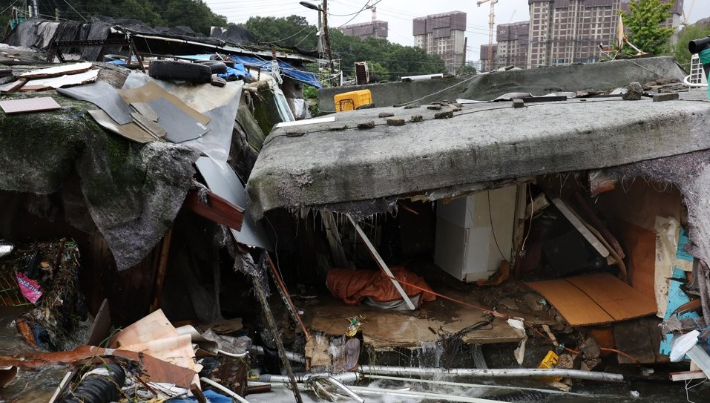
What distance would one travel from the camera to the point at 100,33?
1848 cm

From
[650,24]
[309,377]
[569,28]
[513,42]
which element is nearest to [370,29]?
[513,42]

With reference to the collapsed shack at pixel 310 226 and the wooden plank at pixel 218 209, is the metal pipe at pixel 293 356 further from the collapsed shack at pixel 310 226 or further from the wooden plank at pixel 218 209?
the wooden plank at pixel 218 209

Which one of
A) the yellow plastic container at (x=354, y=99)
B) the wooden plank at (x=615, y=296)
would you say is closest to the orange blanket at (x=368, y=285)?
the wooden plank at (x=615, y=296)

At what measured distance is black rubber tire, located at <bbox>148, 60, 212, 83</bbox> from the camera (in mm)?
7051

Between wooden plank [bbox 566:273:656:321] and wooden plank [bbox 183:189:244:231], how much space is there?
4.66m

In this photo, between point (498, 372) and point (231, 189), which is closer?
point (231, 189)

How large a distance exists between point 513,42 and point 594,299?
65.8 meters

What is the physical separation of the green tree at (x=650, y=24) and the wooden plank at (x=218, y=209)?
2238cm

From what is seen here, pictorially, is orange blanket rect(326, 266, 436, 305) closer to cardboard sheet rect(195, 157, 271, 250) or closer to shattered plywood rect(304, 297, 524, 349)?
shattered plywood rect(304, 297, 524, 349)

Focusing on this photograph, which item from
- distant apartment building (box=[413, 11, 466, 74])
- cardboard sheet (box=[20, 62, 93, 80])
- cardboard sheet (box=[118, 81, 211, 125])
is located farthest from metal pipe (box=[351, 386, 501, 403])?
distant apartment building (box=[413, 11, 466, 74])

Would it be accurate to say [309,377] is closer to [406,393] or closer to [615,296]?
[406,393]

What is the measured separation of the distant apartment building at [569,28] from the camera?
5059 cm

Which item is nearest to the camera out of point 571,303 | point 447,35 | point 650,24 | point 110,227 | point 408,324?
point 110,227

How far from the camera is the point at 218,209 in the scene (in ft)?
16.2
